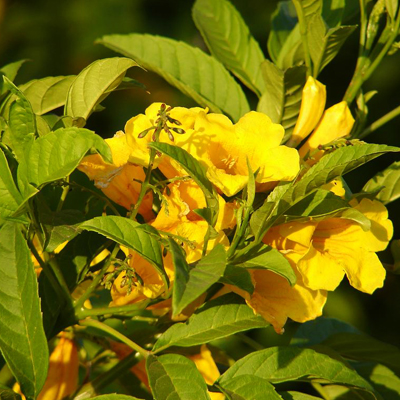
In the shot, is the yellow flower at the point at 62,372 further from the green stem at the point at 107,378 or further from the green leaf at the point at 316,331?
the green leaf at the point at 316,331

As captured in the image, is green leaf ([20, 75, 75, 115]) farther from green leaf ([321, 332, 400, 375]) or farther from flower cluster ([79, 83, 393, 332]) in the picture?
green leaf ([321, 332, 400, 375])

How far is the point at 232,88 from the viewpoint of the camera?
1082mm

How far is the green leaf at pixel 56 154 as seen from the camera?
0.66m

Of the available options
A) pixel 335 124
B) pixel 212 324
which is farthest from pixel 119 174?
pixel 335 124

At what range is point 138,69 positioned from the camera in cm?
276

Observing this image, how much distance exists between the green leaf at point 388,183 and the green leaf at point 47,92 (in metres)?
0.46

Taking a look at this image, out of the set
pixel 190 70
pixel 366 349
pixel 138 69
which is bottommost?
pixel 138 69

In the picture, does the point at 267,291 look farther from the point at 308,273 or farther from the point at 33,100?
the point at 33,100

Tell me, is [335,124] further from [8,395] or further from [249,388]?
[8,395]

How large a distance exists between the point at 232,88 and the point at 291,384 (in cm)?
126

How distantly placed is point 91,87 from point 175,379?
0.36 metres

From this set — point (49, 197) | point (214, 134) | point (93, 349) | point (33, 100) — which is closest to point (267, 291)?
point (214, 134)

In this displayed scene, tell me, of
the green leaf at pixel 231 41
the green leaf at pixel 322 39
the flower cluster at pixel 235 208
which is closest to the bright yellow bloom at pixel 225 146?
the flower cluster at pixel 235 208

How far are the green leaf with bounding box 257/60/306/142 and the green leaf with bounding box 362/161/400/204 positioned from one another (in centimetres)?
14
